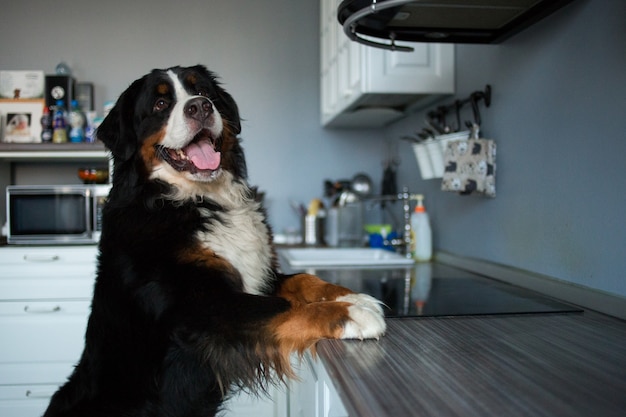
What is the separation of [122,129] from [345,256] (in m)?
1.49

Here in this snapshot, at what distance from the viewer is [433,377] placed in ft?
2.51

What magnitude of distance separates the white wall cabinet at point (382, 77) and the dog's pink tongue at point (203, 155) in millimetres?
871

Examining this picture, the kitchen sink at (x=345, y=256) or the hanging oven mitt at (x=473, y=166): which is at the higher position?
the hanging oven mitt at (x=473, y=166)

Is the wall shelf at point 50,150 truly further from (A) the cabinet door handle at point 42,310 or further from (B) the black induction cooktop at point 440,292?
(B) the black induction cooktop at point 440,292

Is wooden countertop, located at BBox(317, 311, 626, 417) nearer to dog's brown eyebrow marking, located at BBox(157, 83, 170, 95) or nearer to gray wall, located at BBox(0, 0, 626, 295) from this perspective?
gray wall, located at BBox(0, 0, 626, 295)

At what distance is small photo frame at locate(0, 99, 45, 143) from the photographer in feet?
9.82

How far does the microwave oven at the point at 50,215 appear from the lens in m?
2.76

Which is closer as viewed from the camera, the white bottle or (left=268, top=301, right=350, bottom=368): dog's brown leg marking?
(left=268, top=301, right=350, bottom=368): dog's brown leg marking

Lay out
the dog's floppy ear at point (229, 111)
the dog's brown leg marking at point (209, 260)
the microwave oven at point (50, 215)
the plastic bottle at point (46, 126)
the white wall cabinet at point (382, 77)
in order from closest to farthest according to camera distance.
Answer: the dog's brown leg marking at point (209, 260), the dog's floppy ear at point (229, 111), the white wall cabinet at point (382, 77), the microwave oven at point (50, 215), the plastic bottle at point (46, 126)

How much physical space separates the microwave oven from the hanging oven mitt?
1804 mm

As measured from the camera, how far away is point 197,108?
4.40ft

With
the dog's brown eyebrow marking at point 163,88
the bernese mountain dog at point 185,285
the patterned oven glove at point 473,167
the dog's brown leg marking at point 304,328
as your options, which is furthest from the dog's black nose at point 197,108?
the patterned oven glove at point 473,167

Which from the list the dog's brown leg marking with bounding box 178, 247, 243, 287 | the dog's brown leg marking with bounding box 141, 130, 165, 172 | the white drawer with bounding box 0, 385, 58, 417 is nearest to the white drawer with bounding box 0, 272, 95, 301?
the white drawer with bounding box 0, 385, 58, 417

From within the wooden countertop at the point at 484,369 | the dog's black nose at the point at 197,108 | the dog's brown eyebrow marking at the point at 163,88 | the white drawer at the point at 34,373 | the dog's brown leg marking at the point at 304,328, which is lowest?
the white drawer at the point at 34,373
